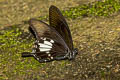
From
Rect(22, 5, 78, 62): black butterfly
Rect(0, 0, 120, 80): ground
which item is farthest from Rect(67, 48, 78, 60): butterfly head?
Rect(0, 0, 120, 80): ground

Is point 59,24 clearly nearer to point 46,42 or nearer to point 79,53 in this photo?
point 46,42

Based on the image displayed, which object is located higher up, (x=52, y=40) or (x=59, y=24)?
(x=59, y=24)

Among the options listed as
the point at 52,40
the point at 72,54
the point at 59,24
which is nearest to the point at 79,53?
the point at 72,54

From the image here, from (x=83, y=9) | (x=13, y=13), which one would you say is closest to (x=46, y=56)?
(x=83, y=9)

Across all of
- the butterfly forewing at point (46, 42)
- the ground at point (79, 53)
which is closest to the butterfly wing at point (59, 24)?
the butterfly forewing at point (46, 42)

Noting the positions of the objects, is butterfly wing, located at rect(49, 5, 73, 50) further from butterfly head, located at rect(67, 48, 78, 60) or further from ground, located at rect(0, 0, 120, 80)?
ground, located at rect(0, 0, 120, 80)

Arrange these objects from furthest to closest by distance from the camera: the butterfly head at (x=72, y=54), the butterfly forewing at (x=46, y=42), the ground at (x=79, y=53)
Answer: the butterfly head at (x=72, y=54) → the butterfly forewing at (x=46, y=42) → the ground at (x=79, y=53)

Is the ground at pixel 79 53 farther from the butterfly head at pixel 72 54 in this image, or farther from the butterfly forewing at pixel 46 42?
the butterfly forewing at pixel 46 42
